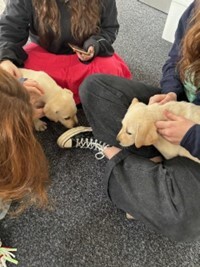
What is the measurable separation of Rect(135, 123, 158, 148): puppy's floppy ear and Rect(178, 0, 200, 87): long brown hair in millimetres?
218

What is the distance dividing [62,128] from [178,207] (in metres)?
0.62

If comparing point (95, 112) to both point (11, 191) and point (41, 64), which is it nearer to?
point (41, 64)

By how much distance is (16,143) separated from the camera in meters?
0.72

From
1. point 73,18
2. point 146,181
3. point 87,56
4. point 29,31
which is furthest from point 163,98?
point 29,31

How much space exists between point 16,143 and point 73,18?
733mm

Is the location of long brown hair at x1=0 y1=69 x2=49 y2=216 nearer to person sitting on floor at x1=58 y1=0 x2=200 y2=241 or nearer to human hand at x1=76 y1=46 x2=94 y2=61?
person sitting on floor at x1=58 y1=0 x2=200 y2=241

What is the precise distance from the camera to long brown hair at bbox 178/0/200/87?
3.03 feet

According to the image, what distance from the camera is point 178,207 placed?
888 millimetres

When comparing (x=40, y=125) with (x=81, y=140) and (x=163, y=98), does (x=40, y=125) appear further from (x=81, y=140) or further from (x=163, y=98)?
(x=163, y=98)

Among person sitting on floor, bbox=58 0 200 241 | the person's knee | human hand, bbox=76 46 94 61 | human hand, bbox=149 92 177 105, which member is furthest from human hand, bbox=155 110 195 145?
human hand, bbox=76 46 94 61

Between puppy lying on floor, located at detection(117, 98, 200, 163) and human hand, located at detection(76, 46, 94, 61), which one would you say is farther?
human hand, located at detection(76, 46, 94, 61)

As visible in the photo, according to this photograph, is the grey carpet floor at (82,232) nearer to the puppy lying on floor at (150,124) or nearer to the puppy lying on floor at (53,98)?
the puppy lying on floor at (53,98)

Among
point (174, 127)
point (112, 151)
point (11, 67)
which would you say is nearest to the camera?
point (174, 127)

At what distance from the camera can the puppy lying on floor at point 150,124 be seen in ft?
3.06
